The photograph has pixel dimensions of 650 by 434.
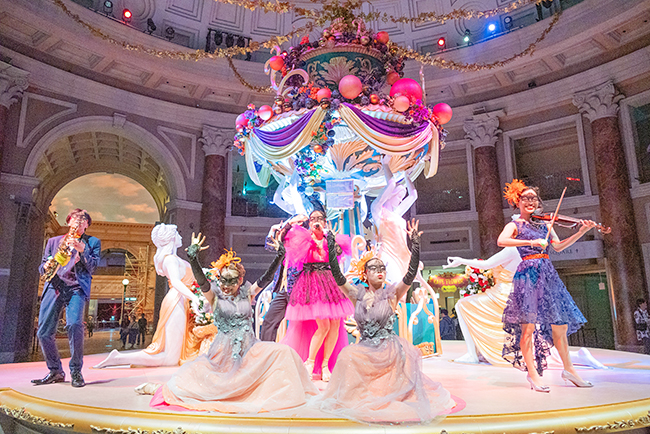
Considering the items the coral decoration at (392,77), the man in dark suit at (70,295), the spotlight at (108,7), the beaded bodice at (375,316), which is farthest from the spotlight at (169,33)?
the beaded bodice at (375,316)

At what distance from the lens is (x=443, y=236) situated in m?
13.0

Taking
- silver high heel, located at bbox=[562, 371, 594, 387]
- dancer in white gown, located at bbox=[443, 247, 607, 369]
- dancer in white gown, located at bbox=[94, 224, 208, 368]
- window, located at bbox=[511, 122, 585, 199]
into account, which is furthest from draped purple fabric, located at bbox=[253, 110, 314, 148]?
Result: window, located at bbox=[511, 122, 585, 199]

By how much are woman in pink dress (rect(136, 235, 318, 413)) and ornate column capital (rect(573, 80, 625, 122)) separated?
10676 millimetres

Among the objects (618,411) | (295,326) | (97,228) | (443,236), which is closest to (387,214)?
(295,326)

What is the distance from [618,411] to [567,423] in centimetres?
48

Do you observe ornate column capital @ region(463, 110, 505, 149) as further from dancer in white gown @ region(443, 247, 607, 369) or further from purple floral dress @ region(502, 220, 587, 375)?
purple floral dress @ region(502, 220, 587, 375)

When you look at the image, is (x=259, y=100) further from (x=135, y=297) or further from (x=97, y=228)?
(x=135, y=297)

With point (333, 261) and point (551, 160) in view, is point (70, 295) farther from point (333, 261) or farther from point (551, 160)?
point (551, 160)

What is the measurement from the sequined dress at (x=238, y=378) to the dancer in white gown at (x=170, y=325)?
2167mm

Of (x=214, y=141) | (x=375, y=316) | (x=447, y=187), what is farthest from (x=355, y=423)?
(x=447, y=187)

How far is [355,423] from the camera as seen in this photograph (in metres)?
2.64

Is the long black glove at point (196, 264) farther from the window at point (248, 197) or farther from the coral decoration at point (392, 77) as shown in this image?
the window at point (248, 197)

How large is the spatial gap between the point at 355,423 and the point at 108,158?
45.6 feet

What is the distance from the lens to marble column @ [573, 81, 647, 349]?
9.96 meters
